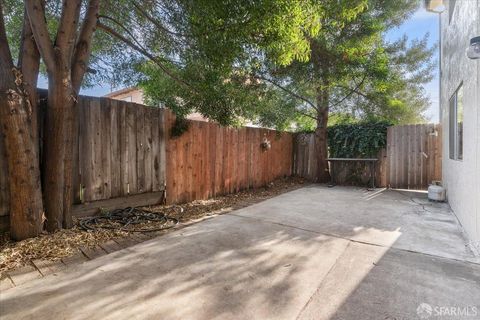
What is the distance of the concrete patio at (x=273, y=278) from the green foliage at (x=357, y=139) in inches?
161

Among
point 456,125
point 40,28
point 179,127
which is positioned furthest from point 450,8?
point 40,28

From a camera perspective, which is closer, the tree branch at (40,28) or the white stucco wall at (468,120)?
the tree branch at (40,28)

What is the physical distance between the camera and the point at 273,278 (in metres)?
2.09

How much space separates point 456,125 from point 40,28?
18.6 ft

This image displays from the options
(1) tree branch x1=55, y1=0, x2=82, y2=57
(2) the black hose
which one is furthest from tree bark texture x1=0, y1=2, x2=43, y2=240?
(2) the black hose

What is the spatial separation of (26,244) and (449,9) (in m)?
6.99

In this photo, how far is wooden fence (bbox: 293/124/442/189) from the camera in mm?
6617

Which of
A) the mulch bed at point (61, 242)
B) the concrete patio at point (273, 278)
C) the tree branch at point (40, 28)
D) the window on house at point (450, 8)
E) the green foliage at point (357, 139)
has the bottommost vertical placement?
the concrete patio at point (273, 278)

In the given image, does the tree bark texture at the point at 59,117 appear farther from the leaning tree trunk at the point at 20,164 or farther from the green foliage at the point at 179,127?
the green foliage at the point at 179,127

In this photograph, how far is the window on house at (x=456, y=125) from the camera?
384cm

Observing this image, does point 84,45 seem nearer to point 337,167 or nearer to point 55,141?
point 55,141

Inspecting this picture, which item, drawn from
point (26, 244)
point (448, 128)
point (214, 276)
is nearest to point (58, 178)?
point (26, 244)

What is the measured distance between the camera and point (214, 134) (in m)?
5.44

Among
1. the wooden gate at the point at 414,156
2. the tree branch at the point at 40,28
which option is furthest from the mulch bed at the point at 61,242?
the wooden gate at the point at 414,156
